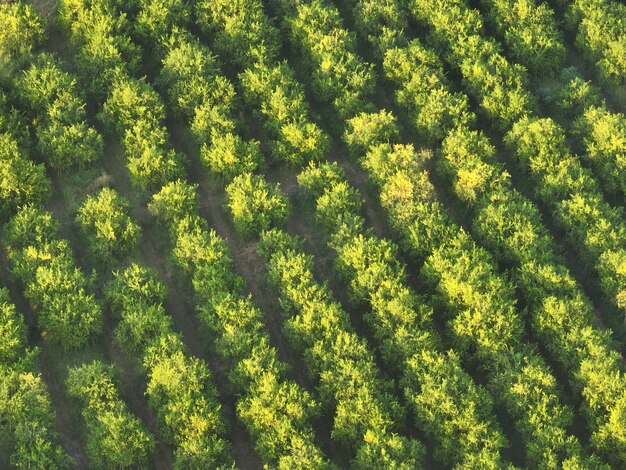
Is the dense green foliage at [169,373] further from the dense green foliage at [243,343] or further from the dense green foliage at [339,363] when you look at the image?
the dense green foliage at [339,363]

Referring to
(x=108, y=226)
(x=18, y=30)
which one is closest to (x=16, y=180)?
(x=108, y=226)

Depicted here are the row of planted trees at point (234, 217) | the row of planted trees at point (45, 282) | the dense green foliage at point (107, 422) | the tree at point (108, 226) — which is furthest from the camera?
the tree at point (108, 226)

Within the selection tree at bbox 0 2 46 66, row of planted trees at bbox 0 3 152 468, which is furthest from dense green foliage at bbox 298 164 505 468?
tree at bbox 0 2 46 66

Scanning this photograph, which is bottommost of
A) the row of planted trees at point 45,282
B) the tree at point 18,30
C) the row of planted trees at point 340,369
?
the row of planted trees at point 340,369

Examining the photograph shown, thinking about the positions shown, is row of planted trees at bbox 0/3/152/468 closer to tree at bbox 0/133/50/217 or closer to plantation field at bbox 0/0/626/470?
tree at bbox 0/133/50/217

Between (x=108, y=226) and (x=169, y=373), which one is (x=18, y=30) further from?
(x=169, y=373)

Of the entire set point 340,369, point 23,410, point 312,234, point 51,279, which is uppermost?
point 51,279

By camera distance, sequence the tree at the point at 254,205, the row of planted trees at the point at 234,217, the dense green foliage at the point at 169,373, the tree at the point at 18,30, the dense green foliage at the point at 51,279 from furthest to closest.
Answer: the tree at the point at 18,30 < the tree at the point at 254,205 < the dense green foliage at the point at 51,279 < the row of planted trees at the point at 234,217 < the dense green foliage at the point at 169,373

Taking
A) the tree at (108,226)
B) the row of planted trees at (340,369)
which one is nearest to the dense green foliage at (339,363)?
the row of planted trees at (340,369)
